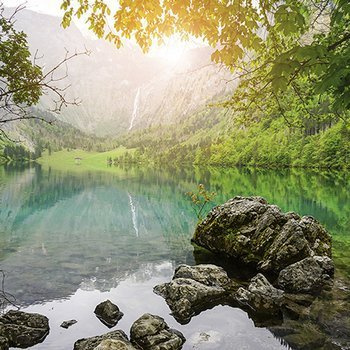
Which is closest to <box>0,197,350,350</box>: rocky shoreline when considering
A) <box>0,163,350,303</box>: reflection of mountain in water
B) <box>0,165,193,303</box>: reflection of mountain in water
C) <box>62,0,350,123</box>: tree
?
<box>0,163,350,303</box>: reflection of mountain in water

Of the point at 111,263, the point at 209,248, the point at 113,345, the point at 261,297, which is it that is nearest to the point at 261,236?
the point at 209,248

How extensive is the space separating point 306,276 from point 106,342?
10561 millimetres

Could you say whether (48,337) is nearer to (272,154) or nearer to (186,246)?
(186,246)

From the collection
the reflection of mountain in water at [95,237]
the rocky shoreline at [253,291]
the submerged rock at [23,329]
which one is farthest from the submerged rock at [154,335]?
the reflection of mountain in water at [95,237]

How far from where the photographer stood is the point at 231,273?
18.9 metres

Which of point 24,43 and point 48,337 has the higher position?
point 24,43

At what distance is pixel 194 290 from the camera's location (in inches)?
597

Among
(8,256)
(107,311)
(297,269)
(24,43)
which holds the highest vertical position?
(24,43)

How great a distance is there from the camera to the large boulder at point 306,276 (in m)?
15.9

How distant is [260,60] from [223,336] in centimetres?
977

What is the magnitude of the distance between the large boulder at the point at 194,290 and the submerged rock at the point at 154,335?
1509mm

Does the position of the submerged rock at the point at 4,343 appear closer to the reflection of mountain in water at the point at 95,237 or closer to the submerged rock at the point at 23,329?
the submerged rock at the point at 23,329

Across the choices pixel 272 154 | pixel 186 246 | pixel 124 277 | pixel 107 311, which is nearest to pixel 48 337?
pixel 107 311

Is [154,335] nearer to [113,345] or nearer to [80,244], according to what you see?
[113,345]
